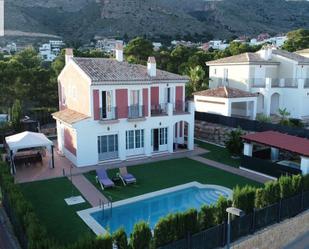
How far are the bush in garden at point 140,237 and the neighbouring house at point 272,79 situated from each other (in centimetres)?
3039

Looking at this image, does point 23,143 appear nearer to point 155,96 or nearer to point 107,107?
point 107,107

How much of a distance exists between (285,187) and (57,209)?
11.7 meters

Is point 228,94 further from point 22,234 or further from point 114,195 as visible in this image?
point 22,234

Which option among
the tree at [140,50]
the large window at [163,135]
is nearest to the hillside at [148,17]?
the tree at [140,50]

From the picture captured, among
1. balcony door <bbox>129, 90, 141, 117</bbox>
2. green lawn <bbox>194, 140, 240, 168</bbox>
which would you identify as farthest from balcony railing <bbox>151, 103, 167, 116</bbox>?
green lawn <bbox>194, 140, 240, 168</bbox>

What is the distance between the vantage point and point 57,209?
17.5 metres

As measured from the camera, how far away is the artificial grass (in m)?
14.9

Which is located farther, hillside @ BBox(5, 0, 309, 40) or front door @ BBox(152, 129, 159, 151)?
hillside @ BBox(5, 0, 309, 40)

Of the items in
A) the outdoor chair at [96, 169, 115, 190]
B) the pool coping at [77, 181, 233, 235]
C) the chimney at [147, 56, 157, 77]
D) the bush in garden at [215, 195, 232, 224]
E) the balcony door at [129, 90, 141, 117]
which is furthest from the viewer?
the chimney at [147, 56, 157, 77]

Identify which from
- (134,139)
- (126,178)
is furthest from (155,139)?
(126,178)

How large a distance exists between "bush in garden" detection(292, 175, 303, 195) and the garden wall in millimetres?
1256

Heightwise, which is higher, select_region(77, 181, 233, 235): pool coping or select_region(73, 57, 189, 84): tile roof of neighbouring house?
select_region(73, 57, 189, 84): tile roof of neighbouring house

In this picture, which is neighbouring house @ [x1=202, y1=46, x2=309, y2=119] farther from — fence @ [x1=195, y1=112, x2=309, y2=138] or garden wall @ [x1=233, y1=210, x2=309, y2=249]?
garden wall @ [x1=233, y1=210, x2=309, y2=249]

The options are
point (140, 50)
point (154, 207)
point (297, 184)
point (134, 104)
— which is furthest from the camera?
point (140, 50)
